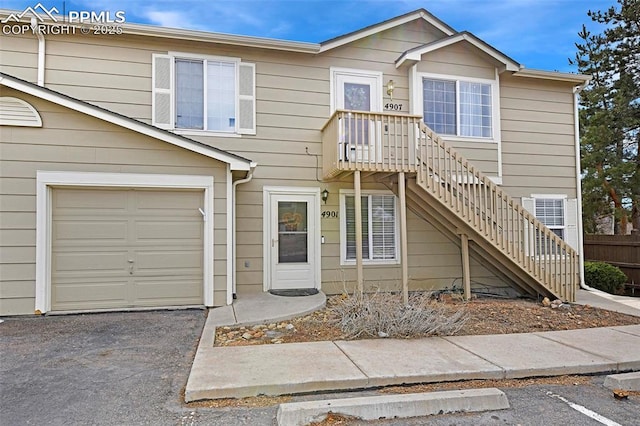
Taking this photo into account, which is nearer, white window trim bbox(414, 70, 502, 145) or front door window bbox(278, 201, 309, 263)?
front door window bbox(278, 201, 309, 263)

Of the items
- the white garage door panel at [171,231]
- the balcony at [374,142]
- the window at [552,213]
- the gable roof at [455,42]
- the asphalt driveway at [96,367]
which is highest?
the gable roof at [455,42]

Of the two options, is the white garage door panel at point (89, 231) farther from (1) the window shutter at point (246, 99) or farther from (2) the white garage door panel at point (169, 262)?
(1) the window shutter at point (246, 99)

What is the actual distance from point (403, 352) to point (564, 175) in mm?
7588

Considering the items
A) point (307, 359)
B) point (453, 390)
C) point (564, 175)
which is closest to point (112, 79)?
point (307, 359)

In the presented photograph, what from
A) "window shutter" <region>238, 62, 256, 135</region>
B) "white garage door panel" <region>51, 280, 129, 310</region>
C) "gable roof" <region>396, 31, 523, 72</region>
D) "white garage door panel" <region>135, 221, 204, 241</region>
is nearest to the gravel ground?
"white garage door panel" <region>135, 221, 204, 241</region>

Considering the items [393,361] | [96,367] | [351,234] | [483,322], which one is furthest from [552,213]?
[96,367]

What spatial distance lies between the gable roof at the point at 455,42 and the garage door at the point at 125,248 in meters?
5.12

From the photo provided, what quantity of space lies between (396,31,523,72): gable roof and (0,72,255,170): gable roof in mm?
4209

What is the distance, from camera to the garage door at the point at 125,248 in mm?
6488

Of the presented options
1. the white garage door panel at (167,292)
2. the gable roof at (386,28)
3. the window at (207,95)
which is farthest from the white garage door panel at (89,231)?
the gable roof at (386,28)

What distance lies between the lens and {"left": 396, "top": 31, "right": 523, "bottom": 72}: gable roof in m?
8.56

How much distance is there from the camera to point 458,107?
9.09 m

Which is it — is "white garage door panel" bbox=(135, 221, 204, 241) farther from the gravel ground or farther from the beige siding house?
the gravel ground

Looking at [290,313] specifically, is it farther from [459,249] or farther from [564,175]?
[564,175]
